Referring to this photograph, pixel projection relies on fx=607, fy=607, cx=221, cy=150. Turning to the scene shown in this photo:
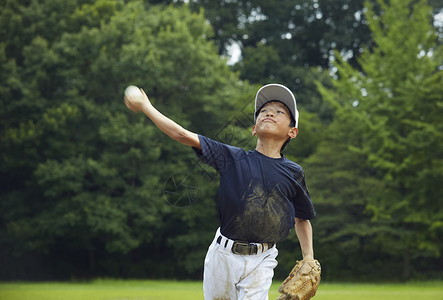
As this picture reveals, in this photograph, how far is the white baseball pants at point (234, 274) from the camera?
419 centimetres

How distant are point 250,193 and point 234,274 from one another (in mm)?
571

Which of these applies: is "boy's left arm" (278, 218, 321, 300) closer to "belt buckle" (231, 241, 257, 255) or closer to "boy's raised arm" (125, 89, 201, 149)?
"belt buckle" (231, 241, 257, 255)

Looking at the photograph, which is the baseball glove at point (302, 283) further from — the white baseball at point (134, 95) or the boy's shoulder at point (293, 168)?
the white baseball at point (134, 95)

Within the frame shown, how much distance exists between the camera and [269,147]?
4.45 meters

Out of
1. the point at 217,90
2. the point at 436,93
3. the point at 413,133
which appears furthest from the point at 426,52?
the point at 217,90

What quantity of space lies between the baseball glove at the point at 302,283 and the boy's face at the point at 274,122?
0.98 m

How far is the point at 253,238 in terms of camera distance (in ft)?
13.9

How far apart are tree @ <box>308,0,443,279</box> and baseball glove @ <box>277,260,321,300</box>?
68.9 ft

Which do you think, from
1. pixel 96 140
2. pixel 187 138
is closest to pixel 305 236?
pixel 187 138

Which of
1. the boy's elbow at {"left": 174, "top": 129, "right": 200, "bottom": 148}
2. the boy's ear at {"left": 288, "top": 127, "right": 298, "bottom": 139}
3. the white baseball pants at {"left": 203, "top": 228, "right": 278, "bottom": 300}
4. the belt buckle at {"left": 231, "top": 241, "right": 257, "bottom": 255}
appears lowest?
the white baseball pants at {"left": 203, "top": 228, "right": 278, "bottom": 300}

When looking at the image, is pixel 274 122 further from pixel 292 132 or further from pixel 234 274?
pixel 234 274

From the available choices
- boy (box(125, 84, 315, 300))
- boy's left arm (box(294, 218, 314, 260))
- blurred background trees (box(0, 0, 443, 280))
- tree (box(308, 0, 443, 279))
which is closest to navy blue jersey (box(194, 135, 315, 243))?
boy (box(125, 84, 315, 300))

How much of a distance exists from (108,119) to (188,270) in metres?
7.79

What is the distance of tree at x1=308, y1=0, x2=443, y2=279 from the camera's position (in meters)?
25.0
